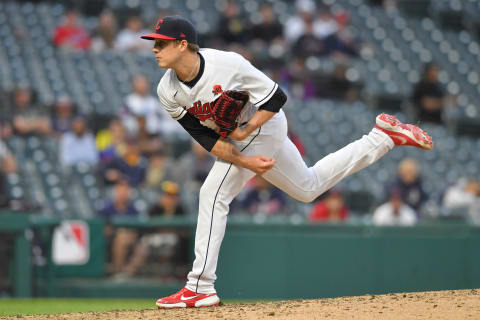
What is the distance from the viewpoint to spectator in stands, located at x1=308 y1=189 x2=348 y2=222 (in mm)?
8680

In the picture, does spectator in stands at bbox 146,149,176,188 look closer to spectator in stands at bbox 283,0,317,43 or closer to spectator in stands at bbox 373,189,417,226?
spectator in stands at bbox 373,189,417,226

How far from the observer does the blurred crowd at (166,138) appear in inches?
329

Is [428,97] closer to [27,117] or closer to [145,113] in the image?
[145,113]

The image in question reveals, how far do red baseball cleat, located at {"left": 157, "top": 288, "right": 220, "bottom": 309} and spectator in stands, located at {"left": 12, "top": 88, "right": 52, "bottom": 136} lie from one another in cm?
534

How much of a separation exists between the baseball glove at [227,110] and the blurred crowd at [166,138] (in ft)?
12.1

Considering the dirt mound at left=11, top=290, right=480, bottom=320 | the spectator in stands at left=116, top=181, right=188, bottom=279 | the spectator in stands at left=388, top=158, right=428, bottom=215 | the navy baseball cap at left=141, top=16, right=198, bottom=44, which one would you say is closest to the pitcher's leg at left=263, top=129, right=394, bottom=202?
the dirt mound at left=11, top=290, right=480, bottom=320

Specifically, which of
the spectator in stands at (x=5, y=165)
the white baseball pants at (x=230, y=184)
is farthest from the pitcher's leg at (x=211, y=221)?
the spectator in stands at (x=5, y=165)

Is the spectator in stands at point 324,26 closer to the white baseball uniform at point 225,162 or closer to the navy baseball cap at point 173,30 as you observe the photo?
the white baseball uniform at point 225,162

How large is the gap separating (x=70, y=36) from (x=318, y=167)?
7244mm

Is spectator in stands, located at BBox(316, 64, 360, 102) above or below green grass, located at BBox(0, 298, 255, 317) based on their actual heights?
above

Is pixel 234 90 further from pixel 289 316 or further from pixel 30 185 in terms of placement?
pixel 30 185

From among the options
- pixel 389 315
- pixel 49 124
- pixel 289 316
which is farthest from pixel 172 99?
pixel 49 124

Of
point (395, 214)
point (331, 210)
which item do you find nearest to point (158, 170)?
point (331, 210)

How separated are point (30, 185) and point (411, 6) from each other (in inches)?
352
